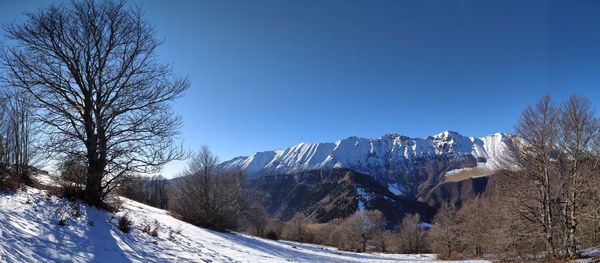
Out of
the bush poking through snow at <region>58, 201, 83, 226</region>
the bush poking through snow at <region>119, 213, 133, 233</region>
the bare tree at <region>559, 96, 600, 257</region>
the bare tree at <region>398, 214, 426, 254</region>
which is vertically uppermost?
the bare tree at <region>559, 96, 600, 257</region>

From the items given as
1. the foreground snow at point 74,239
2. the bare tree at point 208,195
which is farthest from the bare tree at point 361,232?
the foreground snow at point 74,239

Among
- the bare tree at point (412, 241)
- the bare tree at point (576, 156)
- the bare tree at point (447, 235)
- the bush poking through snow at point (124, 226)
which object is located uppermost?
the bare tree at point (576, 156)

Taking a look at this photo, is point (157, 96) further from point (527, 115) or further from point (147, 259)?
point (527, 115)

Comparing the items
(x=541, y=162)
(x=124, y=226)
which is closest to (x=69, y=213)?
(x=124, y=226)

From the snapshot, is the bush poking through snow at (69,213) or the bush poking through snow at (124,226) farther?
the bush poking through snow at (124,226)

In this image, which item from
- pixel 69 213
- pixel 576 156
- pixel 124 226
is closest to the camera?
pixel 69 213

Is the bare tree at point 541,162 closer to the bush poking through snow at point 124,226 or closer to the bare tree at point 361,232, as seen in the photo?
the bush poking through snow at point 124,226

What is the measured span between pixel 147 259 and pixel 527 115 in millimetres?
22350

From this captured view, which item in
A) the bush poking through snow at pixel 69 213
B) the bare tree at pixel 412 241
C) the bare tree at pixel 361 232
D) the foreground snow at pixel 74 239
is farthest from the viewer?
the bare tree at pixel 412 241

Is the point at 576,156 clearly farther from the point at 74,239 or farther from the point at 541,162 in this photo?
the point at 74,239

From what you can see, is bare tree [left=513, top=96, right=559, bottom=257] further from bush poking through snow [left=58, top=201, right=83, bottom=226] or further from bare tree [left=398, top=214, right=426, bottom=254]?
bare tree [left=398, top=214, right=426, bottom=254]

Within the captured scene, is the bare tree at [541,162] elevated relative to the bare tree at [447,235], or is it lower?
elevated

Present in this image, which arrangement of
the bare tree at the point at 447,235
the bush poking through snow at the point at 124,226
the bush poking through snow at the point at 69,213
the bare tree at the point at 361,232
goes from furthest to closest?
the bare tree at the point at 361,232, the bare tree at the point at 447,235, the bush poking through snow at the point at 124,226, the bush poking through snow at the point at 69,213

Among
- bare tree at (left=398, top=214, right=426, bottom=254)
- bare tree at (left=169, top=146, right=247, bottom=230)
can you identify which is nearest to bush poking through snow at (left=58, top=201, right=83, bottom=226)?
bare tree at (left=169, top=146, right=247, bottom=230)
